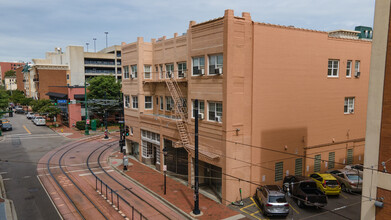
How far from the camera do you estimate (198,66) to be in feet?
78.6

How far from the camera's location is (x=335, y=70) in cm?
2745

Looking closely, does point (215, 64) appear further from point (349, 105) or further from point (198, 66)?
point (349, 105)

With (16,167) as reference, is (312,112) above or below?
above

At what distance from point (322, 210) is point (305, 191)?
1.70 meters

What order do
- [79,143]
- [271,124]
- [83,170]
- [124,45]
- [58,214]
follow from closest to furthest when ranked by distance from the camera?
[58,214] → [271,124] → [83,170] → [124,45] → [79,143]

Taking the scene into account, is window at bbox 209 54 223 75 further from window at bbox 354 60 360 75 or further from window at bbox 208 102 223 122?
window at bbox 354 60 360 75

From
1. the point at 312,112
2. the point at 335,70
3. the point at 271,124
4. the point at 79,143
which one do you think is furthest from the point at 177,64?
the point at 79,143

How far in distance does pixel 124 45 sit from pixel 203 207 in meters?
23.7

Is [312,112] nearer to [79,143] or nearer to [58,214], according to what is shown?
[58,214]

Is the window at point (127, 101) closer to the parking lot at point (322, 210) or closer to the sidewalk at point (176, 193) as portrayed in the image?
the sidewalk at point (176, 193)

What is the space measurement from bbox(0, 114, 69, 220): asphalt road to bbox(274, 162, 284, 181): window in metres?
17.4

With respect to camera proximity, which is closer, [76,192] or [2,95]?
[76,192]

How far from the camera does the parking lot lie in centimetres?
1953

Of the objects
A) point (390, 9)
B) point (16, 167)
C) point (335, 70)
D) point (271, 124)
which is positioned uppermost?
point (390, 9)
